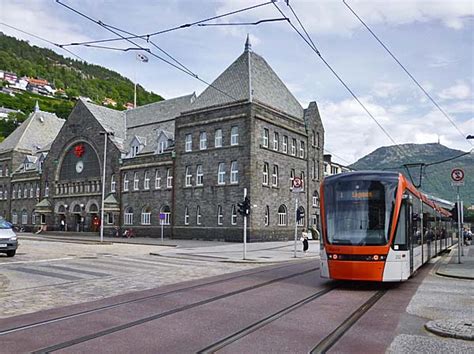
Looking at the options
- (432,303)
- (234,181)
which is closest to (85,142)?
(234,181)

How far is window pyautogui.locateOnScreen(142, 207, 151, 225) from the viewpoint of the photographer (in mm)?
50312

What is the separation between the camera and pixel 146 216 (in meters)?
50.6

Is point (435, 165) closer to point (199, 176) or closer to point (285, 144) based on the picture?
point (285, 144)

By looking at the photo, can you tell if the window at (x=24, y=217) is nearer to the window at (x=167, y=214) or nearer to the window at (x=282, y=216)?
the window at (x=167, y=214)

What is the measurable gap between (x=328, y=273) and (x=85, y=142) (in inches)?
2002

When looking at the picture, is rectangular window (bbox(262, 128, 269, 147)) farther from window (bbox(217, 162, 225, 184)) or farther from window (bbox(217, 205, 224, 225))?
window (bbox(217, 205, 224, 225))

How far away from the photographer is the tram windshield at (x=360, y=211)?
12.4 meters

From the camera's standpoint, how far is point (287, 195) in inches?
1875

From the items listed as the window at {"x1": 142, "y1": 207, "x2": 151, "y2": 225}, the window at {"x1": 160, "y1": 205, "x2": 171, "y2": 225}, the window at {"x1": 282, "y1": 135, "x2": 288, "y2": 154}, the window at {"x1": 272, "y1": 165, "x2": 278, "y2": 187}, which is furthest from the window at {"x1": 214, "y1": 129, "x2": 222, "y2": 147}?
the window at {"x1": 142, "y1": 207, "x2": 151, "y2": 225}

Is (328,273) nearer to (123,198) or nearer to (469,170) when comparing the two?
(123,198)

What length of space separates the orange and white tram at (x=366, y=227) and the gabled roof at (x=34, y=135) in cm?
6834

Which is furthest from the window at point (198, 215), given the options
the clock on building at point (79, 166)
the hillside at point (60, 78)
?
the hillside at point (60, 78)

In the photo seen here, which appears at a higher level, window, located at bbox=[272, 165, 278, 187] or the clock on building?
the clock on building

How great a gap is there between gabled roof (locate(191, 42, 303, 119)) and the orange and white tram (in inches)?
1205
